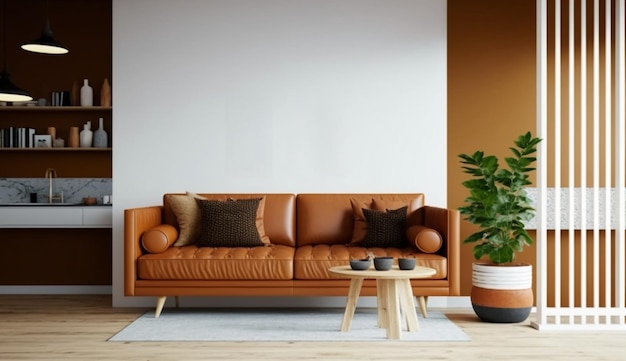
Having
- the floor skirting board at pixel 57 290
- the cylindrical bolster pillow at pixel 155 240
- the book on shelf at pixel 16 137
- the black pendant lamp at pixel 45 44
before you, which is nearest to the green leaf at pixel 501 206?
the cylindrical bolster pillow at pixel 155 240

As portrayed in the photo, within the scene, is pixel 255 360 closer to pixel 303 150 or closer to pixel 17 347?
pixel 17 347

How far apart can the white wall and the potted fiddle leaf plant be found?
0.87m

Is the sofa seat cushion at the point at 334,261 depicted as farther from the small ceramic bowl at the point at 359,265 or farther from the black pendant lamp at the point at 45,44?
the black pendant lamp at the point at 45,44

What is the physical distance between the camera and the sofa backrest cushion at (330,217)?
228 inches

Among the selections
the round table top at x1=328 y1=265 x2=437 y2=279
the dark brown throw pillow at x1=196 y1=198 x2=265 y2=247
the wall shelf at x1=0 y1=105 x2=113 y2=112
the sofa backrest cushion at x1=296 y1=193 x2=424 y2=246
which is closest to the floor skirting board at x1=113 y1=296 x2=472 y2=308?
the sofa backrest cushion at x1=296 y1=193 x2=424 y2=246

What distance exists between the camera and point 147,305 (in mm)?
5902

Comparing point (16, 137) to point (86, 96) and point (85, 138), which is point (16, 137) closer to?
point (85, 138)

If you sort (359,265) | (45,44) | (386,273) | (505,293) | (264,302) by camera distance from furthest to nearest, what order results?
(264,302) < (45,44) < (505,293) < (359,265) < (386,273)

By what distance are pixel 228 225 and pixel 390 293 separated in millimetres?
1553

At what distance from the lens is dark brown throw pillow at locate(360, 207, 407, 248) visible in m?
5.49

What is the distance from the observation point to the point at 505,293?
4992 millimetres

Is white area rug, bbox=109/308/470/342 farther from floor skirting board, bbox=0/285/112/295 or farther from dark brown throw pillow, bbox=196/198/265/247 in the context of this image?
floor skirting board, bbox=0/285/112/295

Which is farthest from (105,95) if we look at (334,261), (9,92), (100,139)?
(334,261)

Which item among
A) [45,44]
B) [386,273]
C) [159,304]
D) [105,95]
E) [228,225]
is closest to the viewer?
[386,273]
